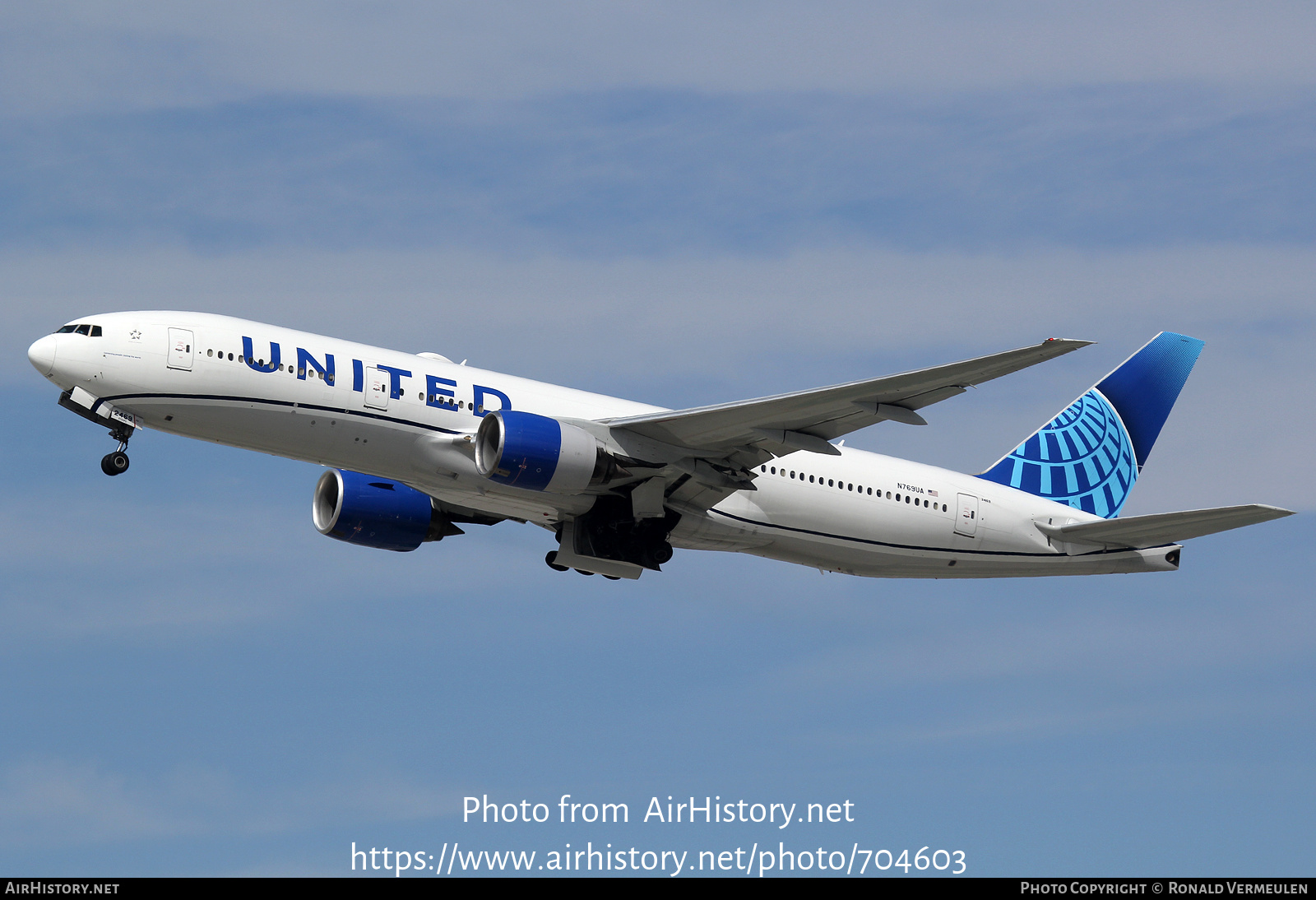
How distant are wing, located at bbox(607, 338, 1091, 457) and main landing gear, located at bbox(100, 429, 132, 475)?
30.8 ft

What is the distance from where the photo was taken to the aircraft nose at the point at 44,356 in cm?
2897

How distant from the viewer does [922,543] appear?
34.7 metres

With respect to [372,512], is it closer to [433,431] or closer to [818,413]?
[433,431]

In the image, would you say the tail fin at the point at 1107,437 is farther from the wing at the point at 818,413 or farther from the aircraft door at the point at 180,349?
the aircraft door at the point at 180,349

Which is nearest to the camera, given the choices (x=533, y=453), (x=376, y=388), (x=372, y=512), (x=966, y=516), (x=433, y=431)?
(x=533, y=453)

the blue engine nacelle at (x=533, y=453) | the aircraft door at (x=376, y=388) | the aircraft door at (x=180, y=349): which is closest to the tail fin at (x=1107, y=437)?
the blue engine nacelle at (x=533, y=453)

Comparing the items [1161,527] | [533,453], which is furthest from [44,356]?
[1161,527]

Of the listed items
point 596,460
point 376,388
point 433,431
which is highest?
point 376,388

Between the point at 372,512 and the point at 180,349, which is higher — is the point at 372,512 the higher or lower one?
the lower one

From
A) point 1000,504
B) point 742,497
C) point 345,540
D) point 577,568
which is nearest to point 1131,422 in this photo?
point 1000,504

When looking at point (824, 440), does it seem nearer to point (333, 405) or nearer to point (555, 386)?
point (555, 386)

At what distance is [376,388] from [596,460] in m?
4.50

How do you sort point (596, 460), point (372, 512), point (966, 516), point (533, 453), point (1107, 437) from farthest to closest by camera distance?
1. point (1107, 437)
2. point (966, 516)
3. point (372, 512)
4. point (596, 460)
5. point (533, 453)

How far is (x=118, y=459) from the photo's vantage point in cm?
2981
